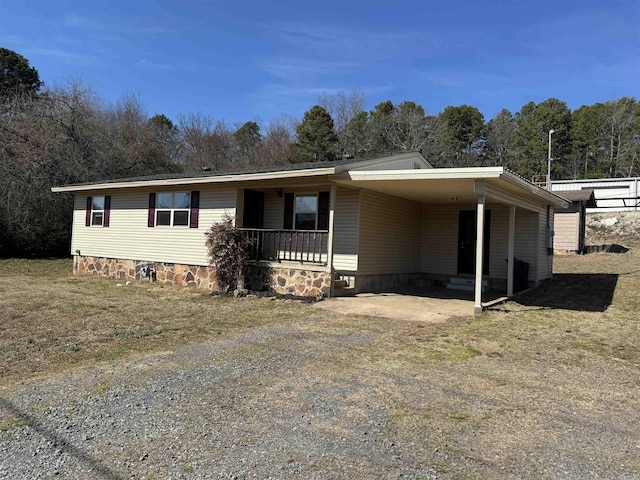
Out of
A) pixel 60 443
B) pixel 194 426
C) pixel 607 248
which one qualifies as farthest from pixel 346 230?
pixel 607 248

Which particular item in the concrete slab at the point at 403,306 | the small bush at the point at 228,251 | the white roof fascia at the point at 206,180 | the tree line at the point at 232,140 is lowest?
the concrete slab at the point at 403,306

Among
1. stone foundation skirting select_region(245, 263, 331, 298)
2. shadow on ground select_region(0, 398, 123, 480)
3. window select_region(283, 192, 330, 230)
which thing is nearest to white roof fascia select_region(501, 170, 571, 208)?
stone foundation skirting select_region(245, 263, 331, 298)

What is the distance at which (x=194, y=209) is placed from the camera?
12234 mm

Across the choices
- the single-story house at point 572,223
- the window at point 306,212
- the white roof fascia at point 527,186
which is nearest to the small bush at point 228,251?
the window at point 306,212

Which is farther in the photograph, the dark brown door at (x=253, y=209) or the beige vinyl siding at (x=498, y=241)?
the beige vinyl siding at (x=498, y=241)

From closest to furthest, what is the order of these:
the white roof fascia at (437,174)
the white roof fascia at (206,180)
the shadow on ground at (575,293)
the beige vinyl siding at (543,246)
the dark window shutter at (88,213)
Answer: the white roof fascia at (437,174)
the shadow on ground at (575,293)
the white roof fascia at (206,180)
the beige vinyl siding at (543,246)
the dark window shutter at (88,213)

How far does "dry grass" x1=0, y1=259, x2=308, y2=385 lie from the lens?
536 cm

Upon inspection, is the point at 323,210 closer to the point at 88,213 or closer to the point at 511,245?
the point at 511,245

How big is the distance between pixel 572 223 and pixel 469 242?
983 centimetres

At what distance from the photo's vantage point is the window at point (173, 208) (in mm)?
12539

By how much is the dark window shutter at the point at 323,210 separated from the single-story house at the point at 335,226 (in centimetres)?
3

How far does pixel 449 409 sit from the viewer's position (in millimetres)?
3793

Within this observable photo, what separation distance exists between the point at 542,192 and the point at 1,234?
1973 cm

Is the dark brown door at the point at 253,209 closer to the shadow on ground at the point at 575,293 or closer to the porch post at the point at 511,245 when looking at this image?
the porch post at the point at 511,245
